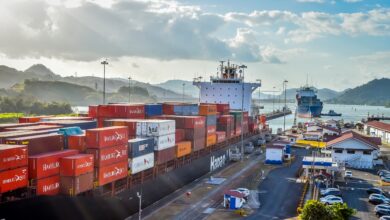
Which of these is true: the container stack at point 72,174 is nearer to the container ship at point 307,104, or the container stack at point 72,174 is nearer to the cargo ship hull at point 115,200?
→ the cargo ship hull at point 115,200

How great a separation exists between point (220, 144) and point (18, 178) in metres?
36.8

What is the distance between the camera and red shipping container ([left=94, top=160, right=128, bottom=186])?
2691 centimetres

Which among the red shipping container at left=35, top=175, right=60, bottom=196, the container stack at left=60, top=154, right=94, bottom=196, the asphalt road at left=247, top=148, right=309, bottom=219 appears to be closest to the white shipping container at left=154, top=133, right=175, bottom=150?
the asphalt road at left=247, top=148, right=309, bottom=219

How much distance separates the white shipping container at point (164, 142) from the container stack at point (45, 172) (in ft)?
36.2

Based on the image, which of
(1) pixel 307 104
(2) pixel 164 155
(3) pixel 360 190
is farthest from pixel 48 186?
(1) pixel 307 104

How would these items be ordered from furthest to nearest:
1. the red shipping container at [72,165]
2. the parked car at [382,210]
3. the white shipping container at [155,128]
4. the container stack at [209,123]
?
1. the container stack at [209,123]
2. the white shipping container at [155,128]
3. the parked car at [382,210]
4. the red shipping container at [72,165]

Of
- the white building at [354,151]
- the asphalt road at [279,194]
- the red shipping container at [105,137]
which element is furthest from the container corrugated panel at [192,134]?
the white building at [354,151]

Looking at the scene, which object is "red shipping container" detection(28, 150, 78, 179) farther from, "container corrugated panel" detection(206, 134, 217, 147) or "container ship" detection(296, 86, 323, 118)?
"container ship" detection(296, 86, 323, 118)

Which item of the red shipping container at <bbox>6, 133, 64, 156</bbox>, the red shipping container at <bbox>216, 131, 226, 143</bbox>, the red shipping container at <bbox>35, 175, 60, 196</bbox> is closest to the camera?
the red shipping container at <bbox>35, 175, 60, 196</bbox>

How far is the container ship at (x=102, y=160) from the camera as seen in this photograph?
22.2 metres

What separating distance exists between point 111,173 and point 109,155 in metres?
1.32

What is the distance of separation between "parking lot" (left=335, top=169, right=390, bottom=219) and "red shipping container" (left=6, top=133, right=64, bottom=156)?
76.4 ft

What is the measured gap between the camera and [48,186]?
23.3 metres

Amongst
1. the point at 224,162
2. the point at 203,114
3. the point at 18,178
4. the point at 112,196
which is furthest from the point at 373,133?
the point at 18,178
